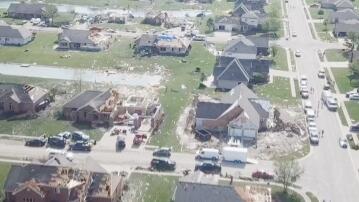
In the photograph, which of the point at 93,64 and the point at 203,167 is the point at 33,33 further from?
the point at 203,167

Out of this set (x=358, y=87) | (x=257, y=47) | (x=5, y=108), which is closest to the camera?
(x=5, y=108)

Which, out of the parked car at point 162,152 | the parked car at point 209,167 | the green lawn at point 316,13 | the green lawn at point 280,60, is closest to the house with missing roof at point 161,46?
the green lawn at point 280,60

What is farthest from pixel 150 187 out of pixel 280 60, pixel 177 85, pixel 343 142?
pixel 280 60

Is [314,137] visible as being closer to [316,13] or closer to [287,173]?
[287,173]

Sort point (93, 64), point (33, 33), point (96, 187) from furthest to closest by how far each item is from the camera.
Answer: point (33, 33)
point (93, 64)
point (96, 187)

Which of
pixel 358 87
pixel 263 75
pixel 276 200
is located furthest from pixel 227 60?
pixel 276 200

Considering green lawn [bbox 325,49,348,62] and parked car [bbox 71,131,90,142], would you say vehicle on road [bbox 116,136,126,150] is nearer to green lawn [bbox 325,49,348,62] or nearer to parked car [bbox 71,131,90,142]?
parked car [bbox 71,131,90,142]

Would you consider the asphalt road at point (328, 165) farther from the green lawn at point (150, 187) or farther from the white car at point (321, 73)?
the green lawn at point (150, 187)
